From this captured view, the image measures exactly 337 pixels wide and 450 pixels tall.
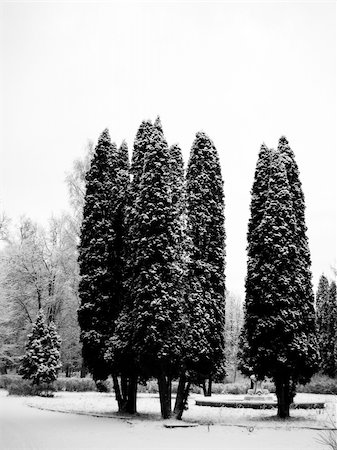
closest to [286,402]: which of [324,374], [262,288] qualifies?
[262,288]

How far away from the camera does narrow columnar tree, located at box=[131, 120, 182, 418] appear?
1591 centimetres

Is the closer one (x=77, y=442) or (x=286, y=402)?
(x=77, y=442)

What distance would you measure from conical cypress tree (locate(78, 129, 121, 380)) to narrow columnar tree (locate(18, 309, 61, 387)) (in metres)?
12.6

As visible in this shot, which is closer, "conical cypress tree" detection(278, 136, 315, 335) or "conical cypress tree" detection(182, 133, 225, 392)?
"conical cypress tree" detection(182, 133, 225, 392)

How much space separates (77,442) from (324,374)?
44.5m

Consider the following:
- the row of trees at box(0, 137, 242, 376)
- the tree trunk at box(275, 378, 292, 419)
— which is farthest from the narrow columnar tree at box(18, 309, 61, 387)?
the tree trunk at box(275, 378, 292, 419)

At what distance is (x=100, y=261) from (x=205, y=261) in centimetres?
425

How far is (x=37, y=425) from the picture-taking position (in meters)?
14.8

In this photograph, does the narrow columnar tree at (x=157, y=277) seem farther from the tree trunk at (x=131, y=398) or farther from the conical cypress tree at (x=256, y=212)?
the conical cypress tree at (x=256, y=212)

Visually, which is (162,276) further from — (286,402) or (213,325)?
(286,402)

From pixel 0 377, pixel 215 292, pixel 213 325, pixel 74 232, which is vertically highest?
pixel 74 232

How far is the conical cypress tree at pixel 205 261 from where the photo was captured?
16.7 m

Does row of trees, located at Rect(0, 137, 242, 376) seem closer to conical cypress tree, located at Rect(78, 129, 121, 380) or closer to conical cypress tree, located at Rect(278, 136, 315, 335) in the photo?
conical cypress tree, located at Rect(78, 129, 121, 380)

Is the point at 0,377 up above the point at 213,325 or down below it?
below
